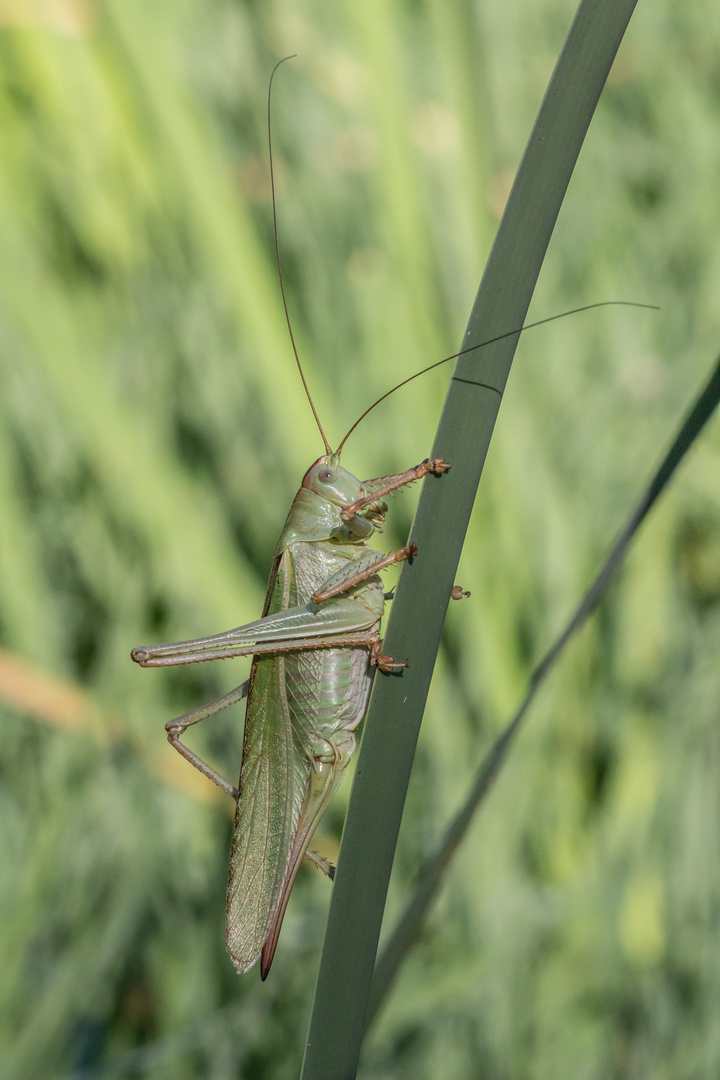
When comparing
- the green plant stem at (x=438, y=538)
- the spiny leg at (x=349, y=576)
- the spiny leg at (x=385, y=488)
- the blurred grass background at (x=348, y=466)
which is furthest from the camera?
the blurred grass background at (x=348, y=466)

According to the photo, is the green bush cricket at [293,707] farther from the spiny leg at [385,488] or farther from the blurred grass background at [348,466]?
the blurred grass background at [348,466]

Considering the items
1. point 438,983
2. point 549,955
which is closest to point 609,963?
point 549,955

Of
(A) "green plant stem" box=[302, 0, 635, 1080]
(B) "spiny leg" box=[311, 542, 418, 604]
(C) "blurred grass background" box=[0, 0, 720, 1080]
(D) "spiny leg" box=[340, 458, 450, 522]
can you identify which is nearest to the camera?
(A) "green plant stem" box=[302, 0, 635, 1080]

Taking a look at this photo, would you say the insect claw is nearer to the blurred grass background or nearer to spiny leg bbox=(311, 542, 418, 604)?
spiny leg bbox=(311, 542, 418, 604)

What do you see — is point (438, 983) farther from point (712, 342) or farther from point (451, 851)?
point (712, 342)

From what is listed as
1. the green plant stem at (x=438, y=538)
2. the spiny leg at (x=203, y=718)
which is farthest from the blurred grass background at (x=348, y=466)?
the green plant stem at (x=438, y=538)

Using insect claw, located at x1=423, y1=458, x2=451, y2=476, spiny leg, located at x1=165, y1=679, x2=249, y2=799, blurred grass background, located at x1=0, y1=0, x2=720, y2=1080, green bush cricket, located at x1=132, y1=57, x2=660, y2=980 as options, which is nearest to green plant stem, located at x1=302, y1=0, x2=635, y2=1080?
insect claw, located at x1=423, y1=458, x2=451, y2=476

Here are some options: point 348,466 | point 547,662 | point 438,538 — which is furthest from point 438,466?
point 348,466
